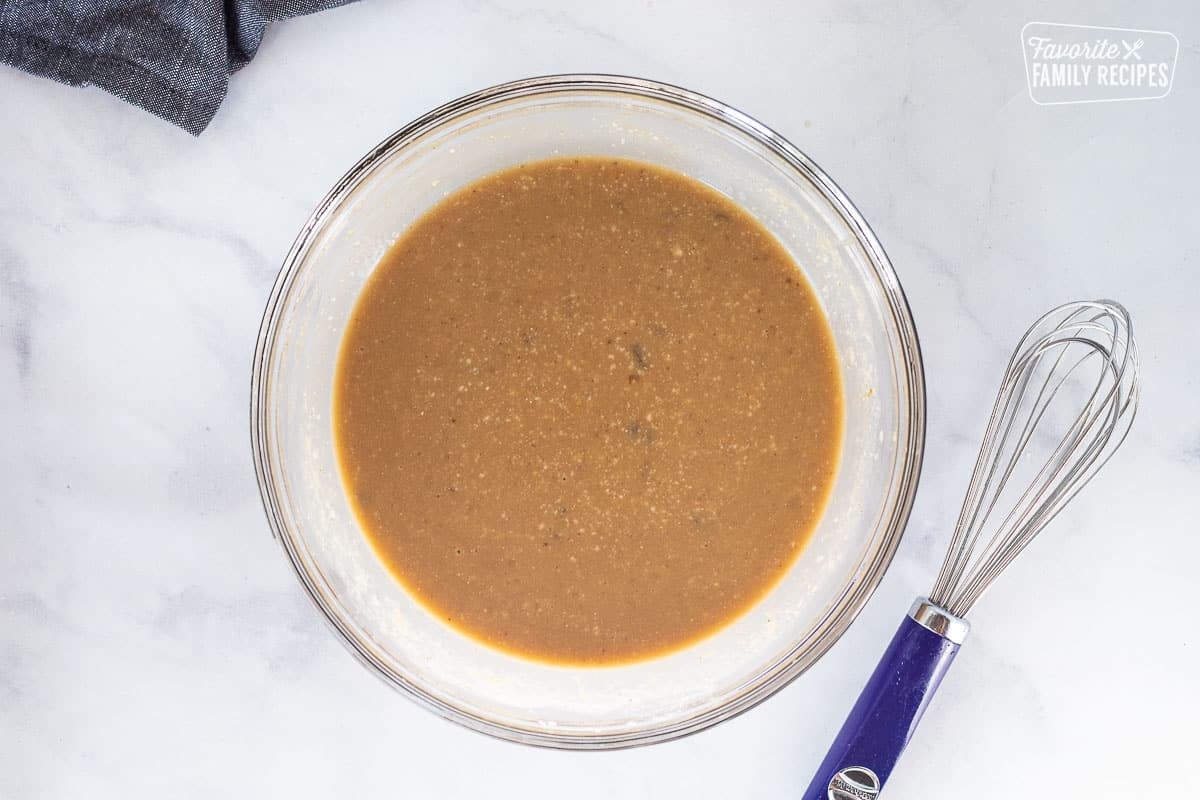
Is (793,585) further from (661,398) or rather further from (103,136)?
(103,136)

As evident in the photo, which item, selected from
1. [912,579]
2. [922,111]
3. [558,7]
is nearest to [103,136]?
[558,7]

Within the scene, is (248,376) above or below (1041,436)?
below

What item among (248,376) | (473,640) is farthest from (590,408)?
(248,376)

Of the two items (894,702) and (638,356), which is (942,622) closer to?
(894,702)

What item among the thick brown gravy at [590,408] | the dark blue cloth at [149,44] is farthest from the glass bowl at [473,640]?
the dark blue cloth at [149,44]

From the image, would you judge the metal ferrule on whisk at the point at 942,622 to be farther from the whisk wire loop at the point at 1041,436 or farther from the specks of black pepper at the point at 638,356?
the specks of black pepper at the point at 638,356

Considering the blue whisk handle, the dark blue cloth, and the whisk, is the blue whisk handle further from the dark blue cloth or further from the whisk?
the dark blue cloth

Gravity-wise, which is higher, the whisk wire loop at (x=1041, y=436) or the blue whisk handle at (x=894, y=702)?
the whisk wire loop at (x=1041, y=436)
